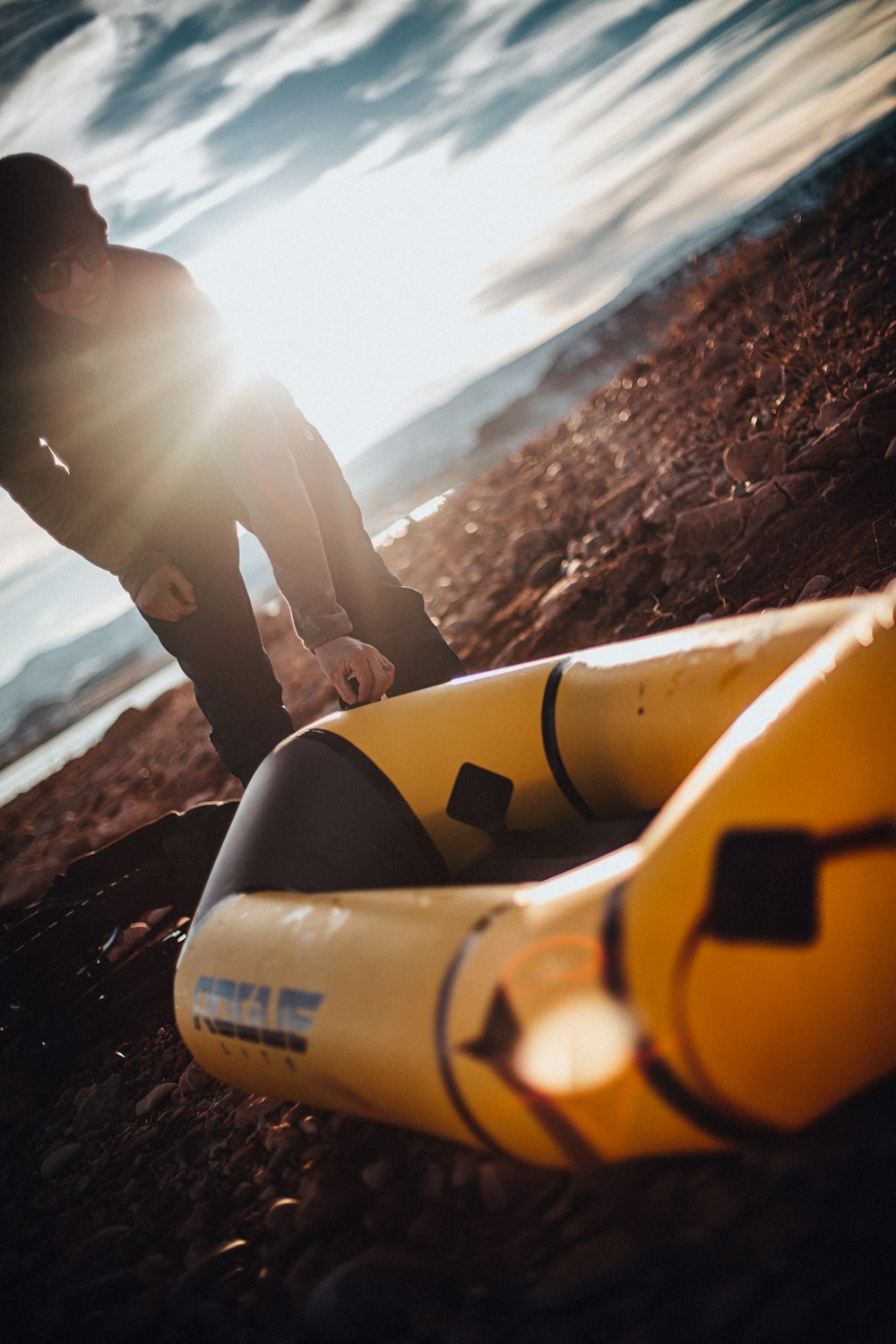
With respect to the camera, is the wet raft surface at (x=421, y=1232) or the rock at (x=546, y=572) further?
the rock at (x=546, y=572)

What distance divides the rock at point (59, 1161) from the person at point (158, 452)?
Answer: 1261mm

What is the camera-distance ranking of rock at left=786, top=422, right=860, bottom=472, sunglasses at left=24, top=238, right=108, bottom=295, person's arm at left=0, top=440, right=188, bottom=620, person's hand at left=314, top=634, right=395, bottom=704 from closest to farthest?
sunglasses at left=24, top=238, right=108, bottom=295 < person's hand at left=314, top=634, right=395, bottom=704 < person's arm at left=0, top=440, right=188, bottom=620 < rock at left=786, top=422, right=860, bottom=472

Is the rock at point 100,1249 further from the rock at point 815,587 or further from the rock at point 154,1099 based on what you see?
the rock at point 815,587

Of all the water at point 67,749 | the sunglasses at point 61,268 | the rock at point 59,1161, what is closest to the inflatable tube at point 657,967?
the rock at point 59,1161

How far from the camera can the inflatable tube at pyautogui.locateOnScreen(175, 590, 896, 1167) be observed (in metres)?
0.93

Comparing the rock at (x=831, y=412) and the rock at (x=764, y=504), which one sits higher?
the rock at (x=831, y=412)

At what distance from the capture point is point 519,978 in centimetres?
102

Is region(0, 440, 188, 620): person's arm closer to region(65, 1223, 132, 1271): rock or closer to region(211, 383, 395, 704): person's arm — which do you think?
region(211, 383, 395, 704): person's arm

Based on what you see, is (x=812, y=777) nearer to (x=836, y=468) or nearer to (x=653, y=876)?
(x=653, y=876)

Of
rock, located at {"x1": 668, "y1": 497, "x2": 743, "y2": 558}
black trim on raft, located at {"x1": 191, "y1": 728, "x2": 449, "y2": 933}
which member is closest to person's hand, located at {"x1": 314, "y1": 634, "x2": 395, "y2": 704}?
black trim on raft, located at {"x1": 191, "y1": 728, "x2": 449, "y2": 933}

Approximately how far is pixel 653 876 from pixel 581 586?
3404mm

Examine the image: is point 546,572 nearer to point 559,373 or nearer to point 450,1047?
point 450,1047

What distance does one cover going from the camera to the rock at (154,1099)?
7.62ft

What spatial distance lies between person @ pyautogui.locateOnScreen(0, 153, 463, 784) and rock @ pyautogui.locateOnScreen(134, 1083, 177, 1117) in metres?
1.03
